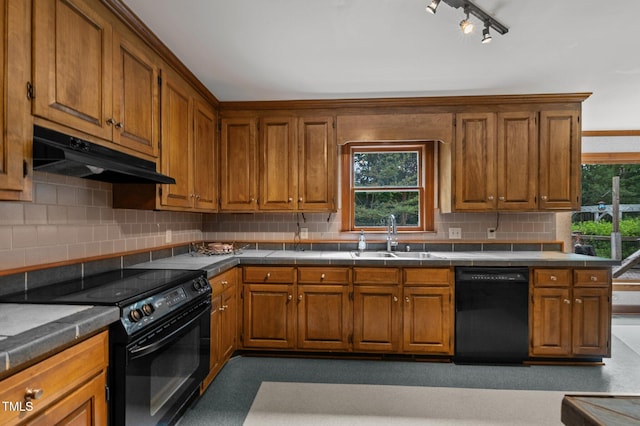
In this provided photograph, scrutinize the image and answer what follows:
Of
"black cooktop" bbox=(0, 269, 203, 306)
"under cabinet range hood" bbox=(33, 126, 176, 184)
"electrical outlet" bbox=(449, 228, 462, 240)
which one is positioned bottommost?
"black cooktop" bbox=(0, 269, 203, 306)

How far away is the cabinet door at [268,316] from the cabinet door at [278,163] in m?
0.85

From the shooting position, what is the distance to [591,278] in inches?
108

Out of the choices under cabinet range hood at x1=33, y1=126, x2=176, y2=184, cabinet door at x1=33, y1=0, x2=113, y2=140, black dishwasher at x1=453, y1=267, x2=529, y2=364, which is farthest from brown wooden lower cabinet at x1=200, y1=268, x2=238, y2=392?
black dishwasher at x1=453, y1=267, x2=529, y2=364

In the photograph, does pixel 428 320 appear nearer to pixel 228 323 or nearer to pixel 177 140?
pixel 228 323

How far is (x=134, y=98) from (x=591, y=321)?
154 inches

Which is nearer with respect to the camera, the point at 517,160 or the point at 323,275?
the point at 323,275

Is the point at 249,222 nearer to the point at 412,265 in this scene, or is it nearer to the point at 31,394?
the point at 412,265

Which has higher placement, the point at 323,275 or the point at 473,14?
the point at 473,14

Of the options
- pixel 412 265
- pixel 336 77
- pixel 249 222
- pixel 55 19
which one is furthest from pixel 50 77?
pixel 412 265

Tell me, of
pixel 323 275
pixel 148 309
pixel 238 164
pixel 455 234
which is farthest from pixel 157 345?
pixel 455 234

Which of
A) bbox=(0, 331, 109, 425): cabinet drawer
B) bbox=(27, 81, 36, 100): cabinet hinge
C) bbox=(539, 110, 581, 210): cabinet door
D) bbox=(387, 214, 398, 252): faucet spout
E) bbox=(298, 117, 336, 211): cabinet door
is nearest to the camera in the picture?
bbox=(0, 331, 109, 425): cabinet drawer

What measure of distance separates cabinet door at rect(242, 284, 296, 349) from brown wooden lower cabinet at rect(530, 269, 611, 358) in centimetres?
212

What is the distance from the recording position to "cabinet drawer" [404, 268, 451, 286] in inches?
110

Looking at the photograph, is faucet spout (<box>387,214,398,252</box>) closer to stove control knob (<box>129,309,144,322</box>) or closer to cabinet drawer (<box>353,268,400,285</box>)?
cabinet drawer (<box>353,268,400,285</box>)
